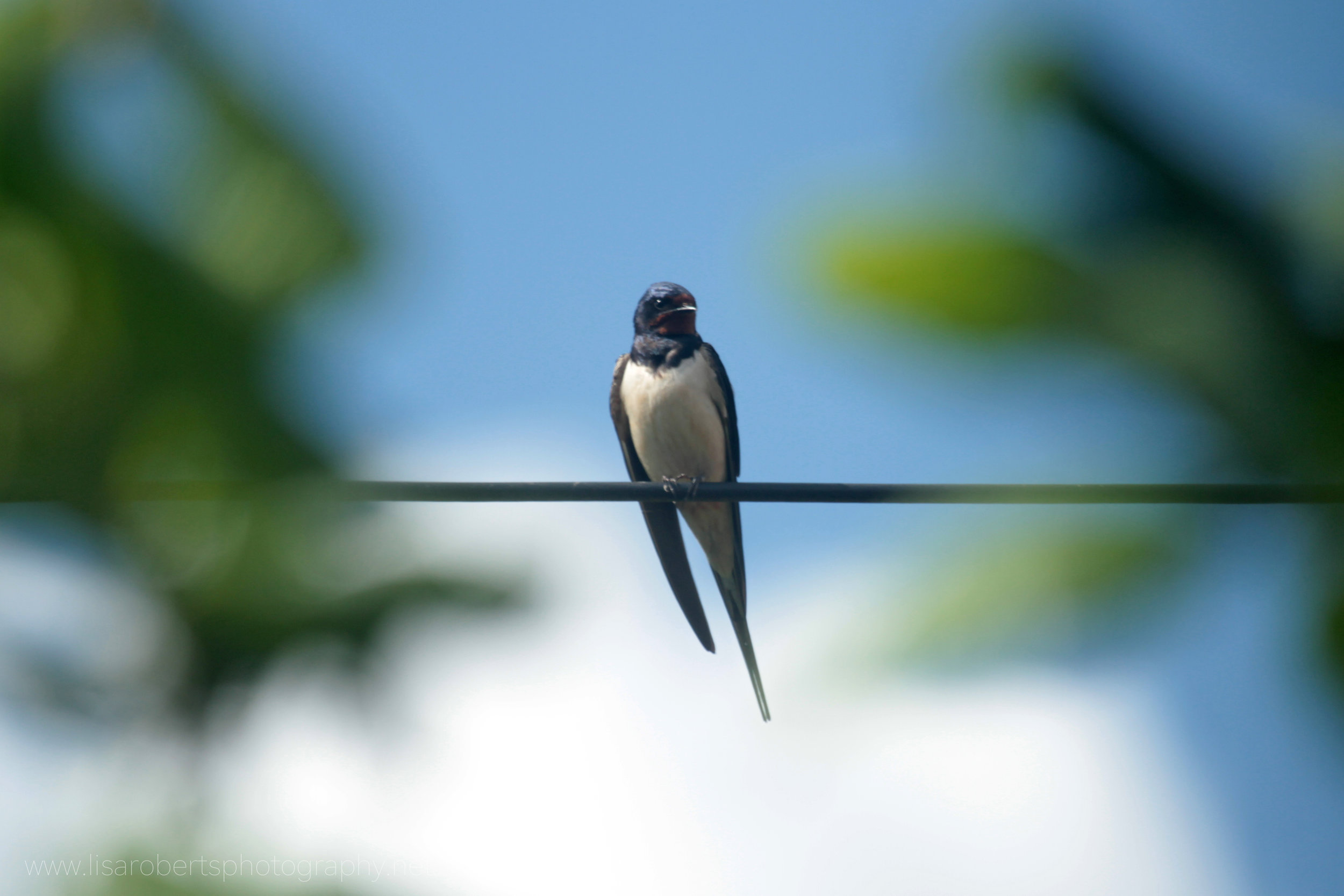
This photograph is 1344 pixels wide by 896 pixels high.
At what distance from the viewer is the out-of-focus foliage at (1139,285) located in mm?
1042

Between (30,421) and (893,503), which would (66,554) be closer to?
(30,421)

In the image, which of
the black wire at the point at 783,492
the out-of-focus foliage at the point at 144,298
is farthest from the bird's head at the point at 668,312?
the out-of-focus foliage at the point at 144,298

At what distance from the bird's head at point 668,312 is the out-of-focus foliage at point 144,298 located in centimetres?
555

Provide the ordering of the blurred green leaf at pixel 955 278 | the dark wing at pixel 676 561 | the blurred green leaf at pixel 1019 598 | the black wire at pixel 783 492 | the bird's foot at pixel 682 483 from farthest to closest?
1. the dark wing at pixel 676 561
2. the bird's foot at pixel 682 483
3. the black wire at pixel 783 492
4. the blurred green leaf at pixel 1019 598
5. the blurred green leaf at pixel 955 278

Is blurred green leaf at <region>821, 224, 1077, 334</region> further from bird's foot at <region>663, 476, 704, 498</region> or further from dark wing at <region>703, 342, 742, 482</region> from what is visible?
dark wing at <region>703, 342, 742, 482</region>

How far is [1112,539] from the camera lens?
122 cm

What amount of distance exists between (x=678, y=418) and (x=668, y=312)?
2.66 feet

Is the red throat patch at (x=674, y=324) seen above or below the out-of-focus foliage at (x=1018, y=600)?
above

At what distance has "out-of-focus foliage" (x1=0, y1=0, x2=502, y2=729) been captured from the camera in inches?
62.1

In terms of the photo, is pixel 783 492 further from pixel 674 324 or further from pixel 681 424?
pixel 674 324

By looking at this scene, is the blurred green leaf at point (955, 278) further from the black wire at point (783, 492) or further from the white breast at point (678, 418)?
the white breast at point (678, 418)

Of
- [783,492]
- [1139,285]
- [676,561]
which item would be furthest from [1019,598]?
[676,561]

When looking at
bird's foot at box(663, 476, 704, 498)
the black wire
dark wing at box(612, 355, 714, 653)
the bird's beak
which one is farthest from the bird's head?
the black wire

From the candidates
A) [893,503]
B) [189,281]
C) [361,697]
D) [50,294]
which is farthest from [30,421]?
[361,697]
